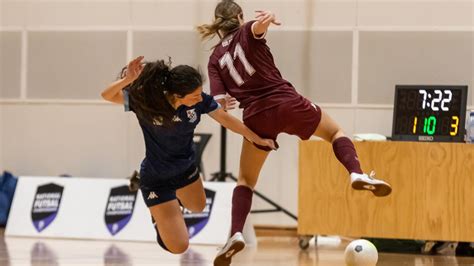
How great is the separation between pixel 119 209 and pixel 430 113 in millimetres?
3407

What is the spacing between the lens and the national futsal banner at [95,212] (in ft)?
30.7

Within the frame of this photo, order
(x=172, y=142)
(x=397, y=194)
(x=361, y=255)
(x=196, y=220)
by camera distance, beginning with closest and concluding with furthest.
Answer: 1. (x=172, y=142)
2. (x=361, y=255)
3. (x=397, y=194)
4. (x=196, y=220)

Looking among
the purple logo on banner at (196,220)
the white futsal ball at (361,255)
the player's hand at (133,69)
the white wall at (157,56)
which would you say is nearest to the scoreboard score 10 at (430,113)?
the white wall at (157,56)

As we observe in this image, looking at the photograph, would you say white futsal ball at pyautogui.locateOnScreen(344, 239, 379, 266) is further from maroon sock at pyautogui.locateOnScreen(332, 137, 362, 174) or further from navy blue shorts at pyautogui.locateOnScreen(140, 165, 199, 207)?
navy blue shorts at pyautogui.locateOnScreen(140, 165, 199, 207)

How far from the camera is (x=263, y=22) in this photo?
18.7 ft

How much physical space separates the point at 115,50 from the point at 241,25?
210 inches

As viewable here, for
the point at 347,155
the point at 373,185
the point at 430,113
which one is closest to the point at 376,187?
the point at 373,185

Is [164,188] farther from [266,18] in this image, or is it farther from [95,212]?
[95,212]

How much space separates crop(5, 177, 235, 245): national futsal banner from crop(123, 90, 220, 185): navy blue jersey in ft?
11.2

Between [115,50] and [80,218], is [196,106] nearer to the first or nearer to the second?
[80,218]

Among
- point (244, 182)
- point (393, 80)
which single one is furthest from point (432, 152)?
point (244, 182)

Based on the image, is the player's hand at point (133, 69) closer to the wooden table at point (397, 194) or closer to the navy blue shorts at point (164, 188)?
the navy blue shorts at point (164, 188)

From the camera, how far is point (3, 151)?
11.6 meters

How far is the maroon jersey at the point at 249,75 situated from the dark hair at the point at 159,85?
1.85 ft
